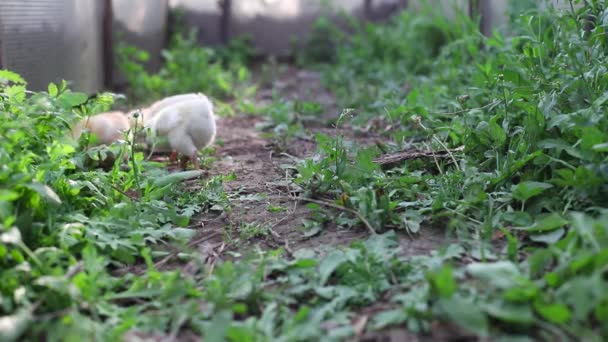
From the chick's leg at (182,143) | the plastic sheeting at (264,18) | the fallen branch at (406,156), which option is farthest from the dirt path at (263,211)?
the plastic sheeting at (264,18)

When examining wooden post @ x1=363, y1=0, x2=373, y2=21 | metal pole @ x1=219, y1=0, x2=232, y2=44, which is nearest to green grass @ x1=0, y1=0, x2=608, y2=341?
metal pole @ x1=219, y1=0, x2=232, y2=44

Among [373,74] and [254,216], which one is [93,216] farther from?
[373,74]

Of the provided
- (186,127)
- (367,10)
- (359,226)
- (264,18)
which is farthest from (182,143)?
(367,10)

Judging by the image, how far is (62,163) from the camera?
247 centimetres

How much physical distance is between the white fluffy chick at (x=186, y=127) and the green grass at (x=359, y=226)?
22.6 inches

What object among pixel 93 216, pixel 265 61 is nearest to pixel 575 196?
pixel 93 216

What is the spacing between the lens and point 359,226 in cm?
245

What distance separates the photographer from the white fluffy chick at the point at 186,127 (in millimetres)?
3537

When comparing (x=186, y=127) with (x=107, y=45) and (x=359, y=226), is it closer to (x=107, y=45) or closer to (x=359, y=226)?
(x=359, y=226)

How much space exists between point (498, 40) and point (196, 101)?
84.2 inches

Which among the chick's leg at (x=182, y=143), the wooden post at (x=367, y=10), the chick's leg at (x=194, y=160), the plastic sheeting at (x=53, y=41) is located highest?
the wooden post at (x=367, y=10)

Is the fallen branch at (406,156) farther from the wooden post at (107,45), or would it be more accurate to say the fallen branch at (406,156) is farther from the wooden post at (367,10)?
the wooden post at (367,10)

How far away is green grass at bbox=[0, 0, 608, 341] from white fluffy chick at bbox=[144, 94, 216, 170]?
0.57m

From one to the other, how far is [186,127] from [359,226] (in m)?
1.51
